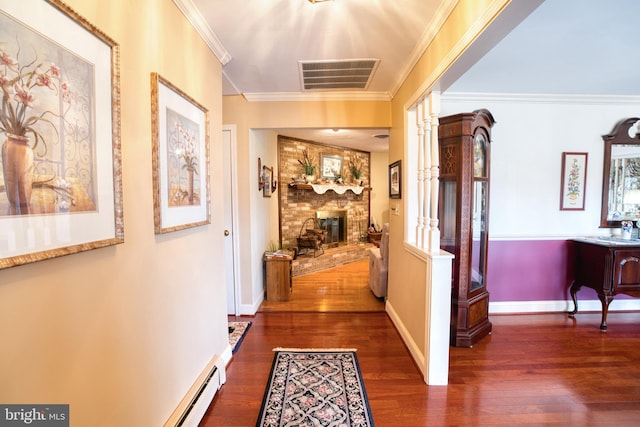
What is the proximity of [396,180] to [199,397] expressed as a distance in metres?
2.41

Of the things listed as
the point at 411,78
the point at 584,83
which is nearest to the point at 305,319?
the point at 411,78

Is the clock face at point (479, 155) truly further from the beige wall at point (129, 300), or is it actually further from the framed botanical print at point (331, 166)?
the framed botanical print at point (331, 166)

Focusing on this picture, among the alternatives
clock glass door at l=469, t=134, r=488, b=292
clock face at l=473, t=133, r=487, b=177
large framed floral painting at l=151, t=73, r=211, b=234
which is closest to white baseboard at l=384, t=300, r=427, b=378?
clock glass door at l=469, t=134, r=488, b=292

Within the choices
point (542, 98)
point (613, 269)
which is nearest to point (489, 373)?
point (613, 269)

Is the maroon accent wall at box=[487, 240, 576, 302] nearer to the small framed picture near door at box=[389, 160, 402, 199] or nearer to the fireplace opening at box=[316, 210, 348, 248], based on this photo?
the small framed picture near door at box=[389, 160, 402, 199]

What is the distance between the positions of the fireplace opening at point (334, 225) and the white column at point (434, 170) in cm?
368

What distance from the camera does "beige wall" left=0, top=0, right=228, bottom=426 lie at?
71 centimetres

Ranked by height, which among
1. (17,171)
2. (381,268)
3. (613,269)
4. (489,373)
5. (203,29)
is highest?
(203,29)

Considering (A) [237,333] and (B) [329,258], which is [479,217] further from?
(B) [329,258]

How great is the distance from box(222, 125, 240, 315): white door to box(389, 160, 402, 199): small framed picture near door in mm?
1766

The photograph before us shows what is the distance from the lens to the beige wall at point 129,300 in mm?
713

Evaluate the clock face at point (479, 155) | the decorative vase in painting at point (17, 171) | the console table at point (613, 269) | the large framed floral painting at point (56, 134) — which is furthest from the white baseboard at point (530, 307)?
the decorative vase in painting at point (17, 171)

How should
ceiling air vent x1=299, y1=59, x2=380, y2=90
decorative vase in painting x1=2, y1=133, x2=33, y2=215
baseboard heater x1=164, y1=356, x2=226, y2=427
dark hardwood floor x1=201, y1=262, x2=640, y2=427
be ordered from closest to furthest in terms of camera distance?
1. decorative vase in painting x1=2, y1=133, x2=33, y2=215
2. baseboard heater x1=164, y1=356, x2=226, y2=427
3. dark hardwood floor x1=201, y1=262, x2=640, y2=427
4. ceiling air vent x1=299, y1=59, x2=380, y2=90

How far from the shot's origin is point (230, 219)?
9.67 ft
